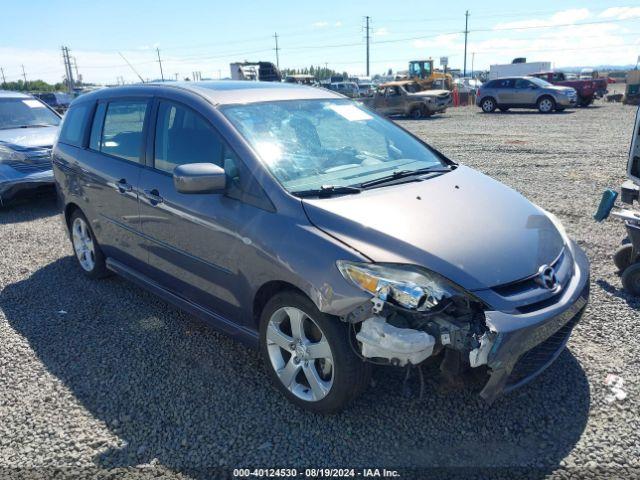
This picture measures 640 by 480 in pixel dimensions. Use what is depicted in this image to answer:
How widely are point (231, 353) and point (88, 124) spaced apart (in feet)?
Answer: 8.89

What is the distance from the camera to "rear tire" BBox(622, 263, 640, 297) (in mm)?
4172

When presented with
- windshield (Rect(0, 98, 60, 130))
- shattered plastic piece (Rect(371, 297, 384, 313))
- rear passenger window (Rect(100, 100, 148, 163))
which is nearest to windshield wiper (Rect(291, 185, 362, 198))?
shattered plastic piece (Rect(371, 297, 384, 313))

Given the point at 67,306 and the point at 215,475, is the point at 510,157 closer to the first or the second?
the point at 67,306

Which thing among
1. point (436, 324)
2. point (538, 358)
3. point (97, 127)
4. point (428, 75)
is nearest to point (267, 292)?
point (436, 324)

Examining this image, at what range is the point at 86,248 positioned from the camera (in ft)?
16.5

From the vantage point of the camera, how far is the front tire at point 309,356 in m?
2.66

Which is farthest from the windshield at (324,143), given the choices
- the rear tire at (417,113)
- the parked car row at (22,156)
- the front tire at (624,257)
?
the rear tire at (417,113)

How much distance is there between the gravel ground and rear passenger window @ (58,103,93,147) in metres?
1.50

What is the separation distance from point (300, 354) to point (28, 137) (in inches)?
287

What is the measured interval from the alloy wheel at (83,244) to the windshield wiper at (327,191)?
2.82 meters

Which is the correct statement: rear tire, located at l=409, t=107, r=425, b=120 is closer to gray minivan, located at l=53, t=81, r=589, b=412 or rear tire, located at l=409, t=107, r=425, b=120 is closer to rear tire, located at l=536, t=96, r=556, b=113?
rear tire, located at l=536, t=96, r=556, b=113

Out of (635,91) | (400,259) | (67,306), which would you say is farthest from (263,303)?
(635,91)

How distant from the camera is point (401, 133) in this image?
4176 mm

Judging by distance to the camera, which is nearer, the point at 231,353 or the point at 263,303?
the point at 263,303
